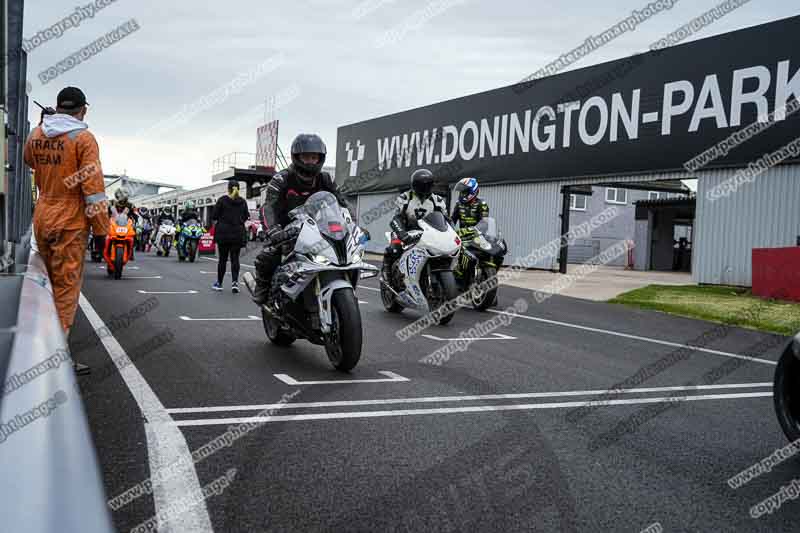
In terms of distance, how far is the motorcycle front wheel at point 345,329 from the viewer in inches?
237

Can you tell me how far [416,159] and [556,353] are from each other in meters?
23.5

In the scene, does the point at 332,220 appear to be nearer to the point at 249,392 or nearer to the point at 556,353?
the point at 249,392

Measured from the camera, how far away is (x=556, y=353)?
312 inches

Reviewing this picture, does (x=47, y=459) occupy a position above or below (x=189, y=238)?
above

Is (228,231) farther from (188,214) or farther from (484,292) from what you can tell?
(188,214)

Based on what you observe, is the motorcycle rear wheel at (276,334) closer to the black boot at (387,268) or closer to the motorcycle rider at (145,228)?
the black boot at (387,268)

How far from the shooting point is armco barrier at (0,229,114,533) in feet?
3.86

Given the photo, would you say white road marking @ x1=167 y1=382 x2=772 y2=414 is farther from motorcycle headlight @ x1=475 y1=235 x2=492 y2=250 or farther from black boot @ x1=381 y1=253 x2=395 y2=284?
motorcycle headlight @ x1=475 y1=235 x2=492 y2=250

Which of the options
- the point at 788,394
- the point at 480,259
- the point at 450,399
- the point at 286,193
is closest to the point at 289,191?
the point at 286,193

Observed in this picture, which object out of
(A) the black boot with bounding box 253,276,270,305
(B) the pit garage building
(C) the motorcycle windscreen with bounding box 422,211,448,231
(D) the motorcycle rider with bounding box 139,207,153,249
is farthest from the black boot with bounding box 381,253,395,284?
(D) the motorcycle rider with bounding box 139,207,153,249

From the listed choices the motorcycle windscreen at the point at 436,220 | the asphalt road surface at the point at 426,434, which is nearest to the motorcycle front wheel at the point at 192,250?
the motorcycle windscreen at the point at 436,220

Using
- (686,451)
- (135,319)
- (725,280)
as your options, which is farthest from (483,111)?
(686,451)

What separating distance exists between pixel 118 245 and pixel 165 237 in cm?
1123

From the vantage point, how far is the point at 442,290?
31.4 ft
